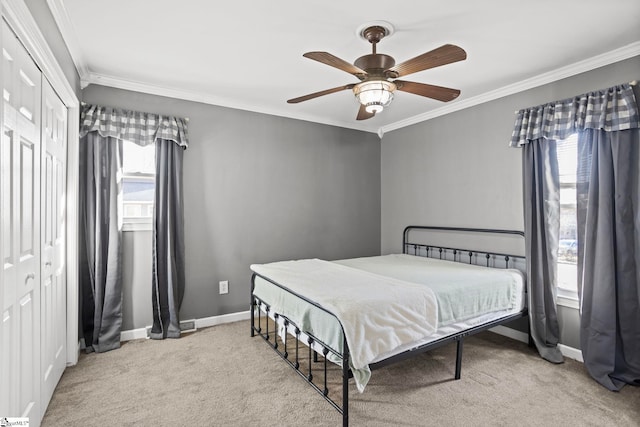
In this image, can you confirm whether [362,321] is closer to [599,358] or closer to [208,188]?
[599,358]

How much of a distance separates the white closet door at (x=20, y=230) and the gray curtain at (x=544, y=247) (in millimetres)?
3618

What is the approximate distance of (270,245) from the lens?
4145mm

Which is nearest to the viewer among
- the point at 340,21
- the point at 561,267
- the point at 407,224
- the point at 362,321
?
the point at 362,321

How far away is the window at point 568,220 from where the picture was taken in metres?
3.02

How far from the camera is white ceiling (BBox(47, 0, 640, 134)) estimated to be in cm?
214

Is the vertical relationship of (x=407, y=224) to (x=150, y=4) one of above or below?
below

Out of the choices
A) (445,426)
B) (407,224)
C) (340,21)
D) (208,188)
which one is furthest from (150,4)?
(407,224)

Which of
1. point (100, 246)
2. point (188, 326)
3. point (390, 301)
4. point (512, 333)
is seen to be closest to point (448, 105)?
point (512, 333)

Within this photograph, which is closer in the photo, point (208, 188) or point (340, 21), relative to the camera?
point (340, 21)

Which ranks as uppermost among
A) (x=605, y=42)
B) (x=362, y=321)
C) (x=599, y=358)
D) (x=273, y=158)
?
(x=605, y=42)

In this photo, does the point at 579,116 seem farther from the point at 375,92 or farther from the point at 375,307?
the point at 375,307

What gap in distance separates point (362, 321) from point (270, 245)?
229 cm

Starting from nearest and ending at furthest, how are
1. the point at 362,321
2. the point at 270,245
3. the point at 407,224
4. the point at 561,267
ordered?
the point at 362,321 < the point at 561,267 < the point at 270,245 < the point at 407,224

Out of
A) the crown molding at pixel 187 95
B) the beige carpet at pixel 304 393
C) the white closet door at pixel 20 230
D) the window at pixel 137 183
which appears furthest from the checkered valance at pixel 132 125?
the beige carpet at pixel 304 393
